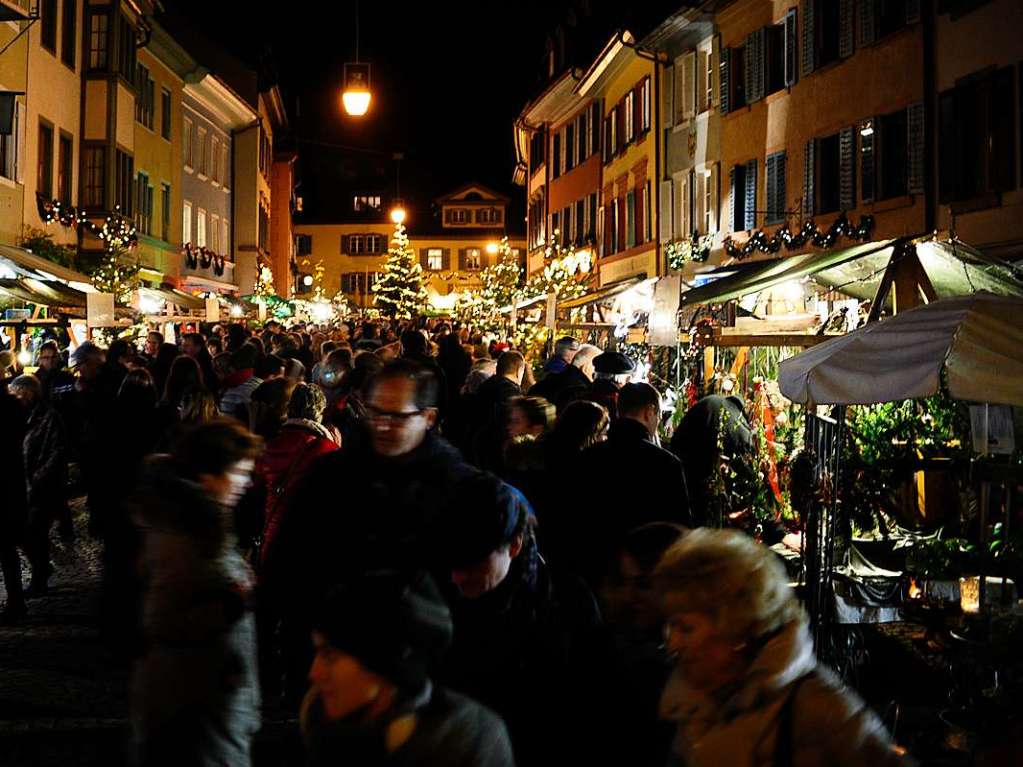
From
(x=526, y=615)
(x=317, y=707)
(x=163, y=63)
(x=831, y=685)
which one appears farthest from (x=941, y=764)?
(x=163, y=63)

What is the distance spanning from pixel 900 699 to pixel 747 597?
6327 mm

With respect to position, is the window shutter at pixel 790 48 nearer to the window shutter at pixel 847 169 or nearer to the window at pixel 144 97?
the window shutter at pixel 847 169

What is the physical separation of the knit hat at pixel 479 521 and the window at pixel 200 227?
48.7 m

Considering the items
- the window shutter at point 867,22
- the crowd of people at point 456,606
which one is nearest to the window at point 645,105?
the window shutter at point 867,22

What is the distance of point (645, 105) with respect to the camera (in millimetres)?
36969

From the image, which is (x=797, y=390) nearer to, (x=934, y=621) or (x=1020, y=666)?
(x=934, y=621)

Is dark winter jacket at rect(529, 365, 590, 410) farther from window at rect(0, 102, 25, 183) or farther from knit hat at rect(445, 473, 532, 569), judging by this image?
window at rect(0, 102, 25, 183)

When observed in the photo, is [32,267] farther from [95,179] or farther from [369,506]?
[369,506]

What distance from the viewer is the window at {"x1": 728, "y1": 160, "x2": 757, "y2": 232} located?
94.0 ft

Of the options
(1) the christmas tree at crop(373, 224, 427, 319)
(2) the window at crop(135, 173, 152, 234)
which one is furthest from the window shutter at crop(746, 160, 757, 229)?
(1) the christmas tree at crop(373, 224, 427, 319)

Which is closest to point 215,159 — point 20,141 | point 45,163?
point 45,163

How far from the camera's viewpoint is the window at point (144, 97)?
39003mm

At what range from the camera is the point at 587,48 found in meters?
45.0

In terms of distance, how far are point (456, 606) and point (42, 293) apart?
51.3ft
